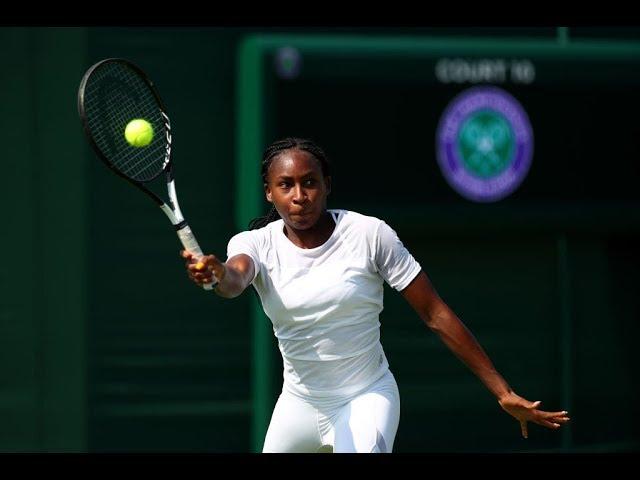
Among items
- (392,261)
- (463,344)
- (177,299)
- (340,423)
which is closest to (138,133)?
(392,261)

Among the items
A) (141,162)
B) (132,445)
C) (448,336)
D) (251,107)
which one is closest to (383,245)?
(448,336)

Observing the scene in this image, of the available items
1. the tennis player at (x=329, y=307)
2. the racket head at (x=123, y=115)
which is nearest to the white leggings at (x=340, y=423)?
the tennis player at (x=329, y=307)

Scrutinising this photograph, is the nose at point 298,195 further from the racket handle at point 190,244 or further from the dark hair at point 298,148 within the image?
the racket handle at point 190,244

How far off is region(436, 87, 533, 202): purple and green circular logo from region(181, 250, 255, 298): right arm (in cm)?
288

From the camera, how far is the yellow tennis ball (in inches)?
203

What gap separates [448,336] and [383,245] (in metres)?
0.36

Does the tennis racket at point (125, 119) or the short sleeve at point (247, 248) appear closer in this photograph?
the short sleeve at point (247, 248)

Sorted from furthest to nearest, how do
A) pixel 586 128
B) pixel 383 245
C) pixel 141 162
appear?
pixel 586 128 < pixel 141 162 < pixel 383 245

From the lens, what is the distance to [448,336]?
5059mm

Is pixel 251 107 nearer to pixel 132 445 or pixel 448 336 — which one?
pixel 132 445

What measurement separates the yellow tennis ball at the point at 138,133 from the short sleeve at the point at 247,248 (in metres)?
0.45

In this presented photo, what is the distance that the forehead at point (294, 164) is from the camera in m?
4.96

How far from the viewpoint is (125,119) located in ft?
18.0

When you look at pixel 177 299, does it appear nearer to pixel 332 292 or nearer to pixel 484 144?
pixel 484 144
